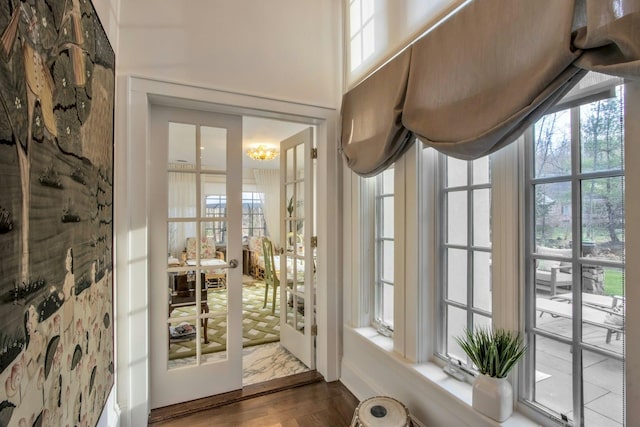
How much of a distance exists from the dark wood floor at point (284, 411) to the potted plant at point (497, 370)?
104cm

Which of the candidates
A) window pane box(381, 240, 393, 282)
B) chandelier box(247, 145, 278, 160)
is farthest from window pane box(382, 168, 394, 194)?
chandelier box(247, 145, 278, 160)

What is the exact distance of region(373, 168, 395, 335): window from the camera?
7.13 feet

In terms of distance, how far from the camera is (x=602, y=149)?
3.59 feet

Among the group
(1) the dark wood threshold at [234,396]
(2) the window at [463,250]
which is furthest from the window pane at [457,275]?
(1) the dark wood threshold at [234,396]

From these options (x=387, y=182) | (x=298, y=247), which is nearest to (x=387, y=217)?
(x=387, y=182)

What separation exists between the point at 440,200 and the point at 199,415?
2.08 metres

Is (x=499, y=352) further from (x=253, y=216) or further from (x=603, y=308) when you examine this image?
(x=253, y=216)

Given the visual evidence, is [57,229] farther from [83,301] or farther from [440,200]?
[440,200]

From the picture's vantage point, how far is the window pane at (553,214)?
1.19m

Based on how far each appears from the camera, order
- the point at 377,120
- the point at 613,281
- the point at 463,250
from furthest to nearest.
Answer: the point at 377,120 → the point at 463,250 → the point at 613,281

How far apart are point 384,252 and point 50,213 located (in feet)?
6.12

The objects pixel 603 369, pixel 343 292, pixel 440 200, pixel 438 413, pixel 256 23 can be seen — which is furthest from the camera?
pixel 343 292

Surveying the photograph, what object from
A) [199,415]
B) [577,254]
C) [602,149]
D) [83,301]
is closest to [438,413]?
[577,254]

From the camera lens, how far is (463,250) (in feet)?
5.42
